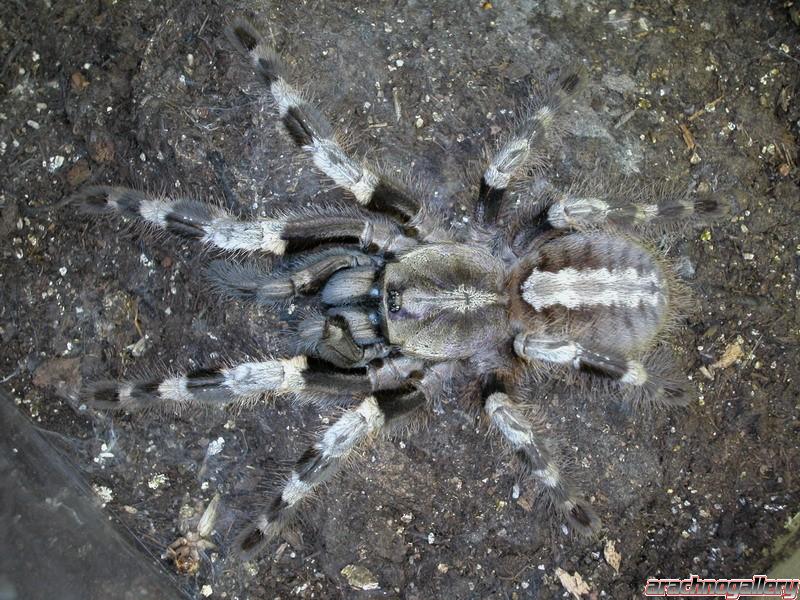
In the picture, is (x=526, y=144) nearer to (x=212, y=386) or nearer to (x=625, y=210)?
(x=625, y=210)

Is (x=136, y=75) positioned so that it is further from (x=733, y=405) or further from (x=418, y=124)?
(x=733, y=405)

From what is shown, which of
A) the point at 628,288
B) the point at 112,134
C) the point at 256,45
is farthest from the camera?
the point at 112,134

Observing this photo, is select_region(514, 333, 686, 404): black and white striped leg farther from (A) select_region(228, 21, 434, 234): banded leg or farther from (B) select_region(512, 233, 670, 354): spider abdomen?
(A) select_region(228, 21, 434, 234): banded leg

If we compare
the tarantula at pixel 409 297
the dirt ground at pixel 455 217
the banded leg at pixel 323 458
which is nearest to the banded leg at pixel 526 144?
the tarantula at pixel 409 297

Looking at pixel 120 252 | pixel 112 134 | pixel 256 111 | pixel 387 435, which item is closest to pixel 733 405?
pixel 387 435

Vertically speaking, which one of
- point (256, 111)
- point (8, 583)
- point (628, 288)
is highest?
point (256, 111)

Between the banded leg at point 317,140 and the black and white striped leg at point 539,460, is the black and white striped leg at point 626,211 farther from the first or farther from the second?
the black and white striped leg at point 539,460

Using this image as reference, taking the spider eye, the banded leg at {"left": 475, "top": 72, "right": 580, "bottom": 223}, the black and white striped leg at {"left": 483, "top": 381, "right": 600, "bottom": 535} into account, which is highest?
the banded leg at {"left": 475, "top": 72, "right": 580, "bottom": 223}

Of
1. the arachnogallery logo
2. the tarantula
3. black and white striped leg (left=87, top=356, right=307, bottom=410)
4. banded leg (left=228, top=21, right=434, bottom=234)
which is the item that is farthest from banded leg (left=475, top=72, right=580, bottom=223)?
the arachnogallery logo
